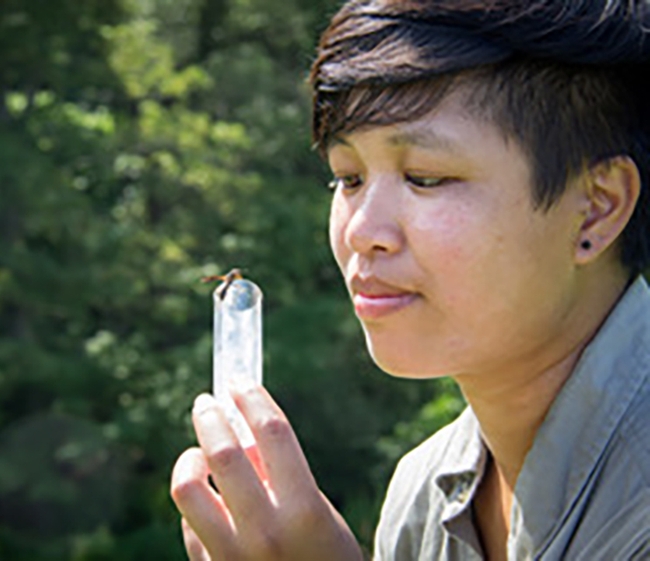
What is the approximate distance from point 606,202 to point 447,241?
0.25m

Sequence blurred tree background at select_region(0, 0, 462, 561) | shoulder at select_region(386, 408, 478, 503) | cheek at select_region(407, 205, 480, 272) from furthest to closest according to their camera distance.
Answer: blurred tree background at select_region(0, 0, 462, 561) < shoulder at select_region(386, 408, 478, 503) < cheek at select_region(407, 205, 480, 272)

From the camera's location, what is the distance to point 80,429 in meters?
10.3

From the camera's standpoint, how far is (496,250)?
1.40 metres

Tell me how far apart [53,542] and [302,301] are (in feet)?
10.6

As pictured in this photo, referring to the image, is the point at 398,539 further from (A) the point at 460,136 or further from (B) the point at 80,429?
(B) the point at 80,429

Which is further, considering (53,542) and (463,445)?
(53,542)

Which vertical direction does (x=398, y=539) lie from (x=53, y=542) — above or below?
above

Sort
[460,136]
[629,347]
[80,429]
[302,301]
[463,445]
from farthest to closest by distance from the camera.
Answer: [302,301]
[80,429]
[463,445]
[629,347]
[460,136]

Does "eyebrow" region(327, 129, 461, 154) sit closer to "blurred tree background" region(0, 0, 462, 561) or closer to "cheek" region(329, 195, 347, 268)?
"cheek" region(329, 195, 347, 268)

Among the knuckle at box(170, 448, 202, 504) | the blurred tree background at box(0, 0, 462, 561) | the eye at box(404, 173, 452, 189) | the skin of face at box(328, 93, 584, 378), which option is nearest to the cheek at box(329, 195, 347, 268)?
the skin of face at box(328, 93, 584, 378)

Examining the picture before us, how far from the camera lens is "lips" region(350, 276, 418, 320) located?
1.40 m

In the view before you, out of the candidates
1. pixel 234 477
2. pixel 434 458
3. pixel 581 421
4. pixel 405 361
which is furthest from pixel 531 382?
pixel 234 477

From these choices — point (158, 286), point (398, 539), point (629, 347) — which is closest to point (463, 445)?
point (398, 539)

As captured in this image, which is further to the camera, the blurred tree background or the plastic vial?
the blurred tree background
